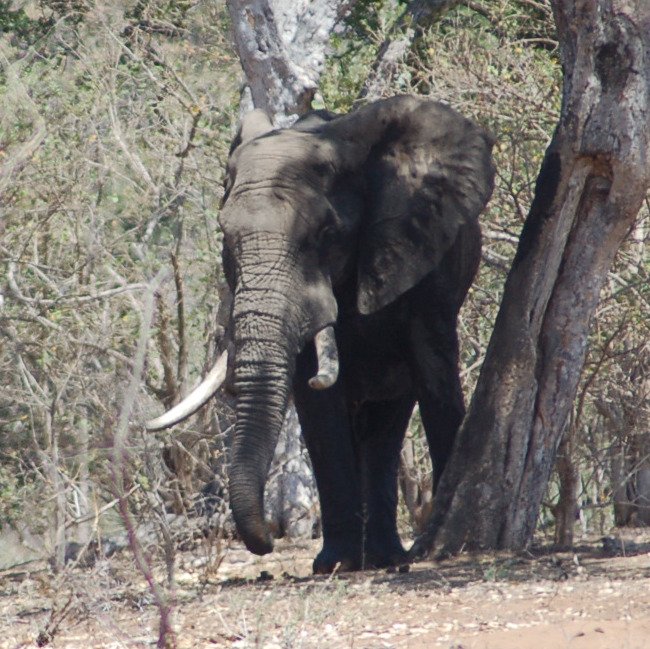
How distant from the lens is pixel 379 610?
6.02 metres

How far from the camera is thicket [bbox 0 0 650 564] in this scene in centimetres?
995

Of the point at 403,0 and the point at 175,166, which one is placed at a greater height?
the point at 403,0

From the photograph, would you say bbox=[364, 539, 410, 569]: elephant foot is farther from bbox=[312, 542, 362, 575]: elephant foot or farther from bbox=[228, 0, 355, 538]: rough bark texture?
bbox=[228, 0, 355, 538]: rough bark texture

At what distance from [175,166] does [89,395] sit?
11.8 feet

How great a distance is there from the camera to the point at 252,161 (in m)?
7.71

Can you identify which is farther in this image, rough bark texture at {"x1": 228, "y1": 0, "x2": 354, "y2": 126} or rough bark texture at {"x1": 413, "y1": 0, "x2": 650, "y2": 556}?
rough bark texture at {"x1": 228, "y1": 0, "x2": 354, "y2": 126}

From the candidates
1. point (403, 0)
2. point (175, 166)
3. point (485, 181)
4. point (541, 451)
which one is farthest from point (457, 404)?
point (403, 0)

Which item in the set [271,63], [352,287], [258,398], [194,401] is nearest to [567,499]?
[352,287]

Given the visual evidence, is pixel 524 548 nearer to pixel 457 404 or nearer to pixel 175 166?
pixel 457 404

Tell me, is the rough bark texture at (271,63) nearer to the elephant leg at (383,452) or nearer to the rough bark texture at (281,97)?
the rough bark texture at (281,97)

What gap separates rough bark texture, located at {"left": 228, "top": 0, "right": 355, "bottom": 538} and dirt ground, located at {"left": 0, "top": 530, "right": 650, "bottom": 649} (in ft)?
10.9

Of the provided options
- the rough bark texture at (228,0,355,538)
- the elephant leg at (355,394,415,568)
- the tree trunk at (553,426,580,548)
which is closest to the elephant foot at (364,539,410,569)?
the elephant leg at (355,394,415,568)

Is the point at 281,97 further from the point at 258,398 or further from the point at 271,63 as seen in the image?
the point at 258,398

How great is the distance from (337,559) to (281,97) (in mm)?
4088
